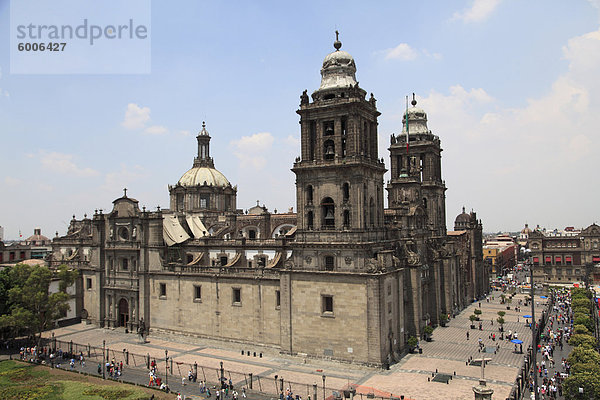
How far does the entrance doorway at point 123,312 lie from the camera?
60438 millimetres

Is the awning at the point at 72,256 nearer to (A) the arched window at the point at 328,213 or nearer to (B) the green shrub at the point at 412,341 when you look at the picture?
(A) the arched window at the point at 328,213

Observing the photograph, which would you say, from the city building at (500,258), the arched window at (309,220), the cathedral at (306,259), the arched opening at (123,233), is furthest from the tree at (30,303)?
the city building at (500,258)

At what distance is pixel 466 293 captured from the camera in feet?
266

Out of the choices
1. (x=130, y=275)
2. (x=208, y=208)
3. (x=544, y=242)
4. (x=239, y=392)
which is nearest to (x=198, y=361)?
(x=239, y=392)

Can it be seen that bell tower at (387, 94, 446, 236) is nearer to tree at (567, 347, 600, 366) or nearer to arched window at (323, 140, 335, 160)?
arched window at (323, 140, 335, 160)

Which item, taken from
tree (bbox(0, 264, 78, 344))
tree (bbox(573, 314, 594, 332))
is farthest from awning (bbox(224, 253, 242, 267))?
tree (bbox(573, 314, 594, 332))

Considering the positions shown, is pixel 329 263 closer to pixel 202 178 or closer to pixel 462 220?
pixel 202 178

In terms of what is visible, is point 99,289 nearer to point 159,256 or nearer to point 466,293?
point 159,256

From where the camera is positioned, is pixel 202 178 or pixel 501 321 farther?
pixel 202 178

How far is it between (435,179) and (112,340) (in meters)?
54.4

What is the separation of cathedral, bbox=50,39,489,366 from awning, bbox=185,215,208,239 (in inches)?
7.8

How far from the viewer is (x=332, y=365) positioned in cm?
4366

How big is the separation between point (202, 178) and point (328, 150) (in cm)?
3391

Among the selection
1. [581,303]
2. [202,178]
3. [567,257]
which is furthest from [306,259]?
[567,257]
